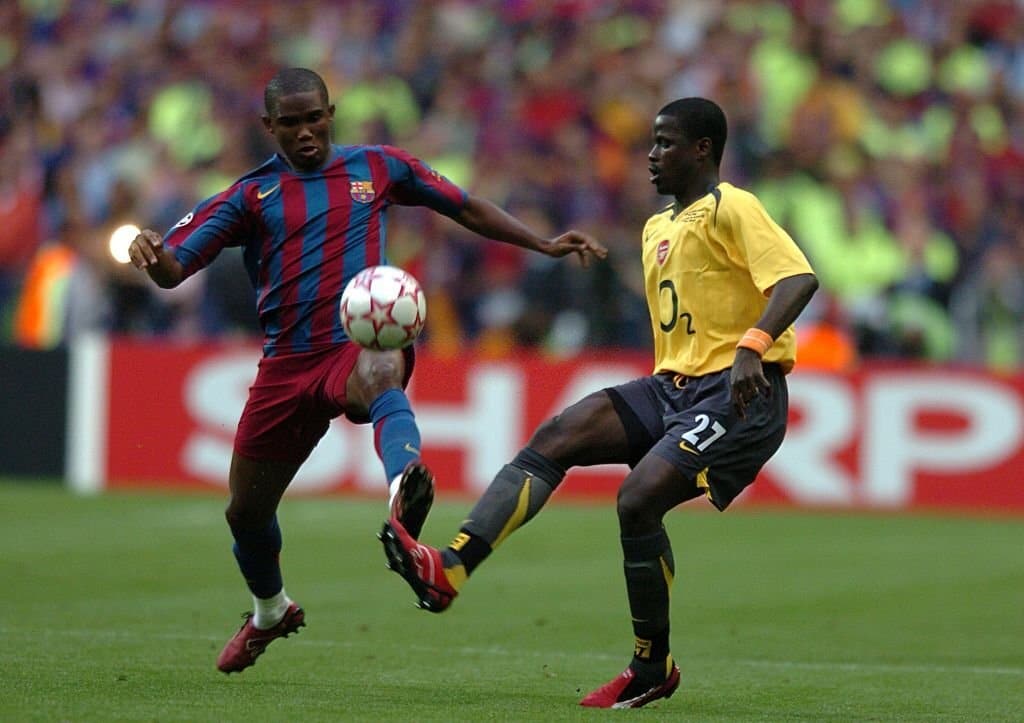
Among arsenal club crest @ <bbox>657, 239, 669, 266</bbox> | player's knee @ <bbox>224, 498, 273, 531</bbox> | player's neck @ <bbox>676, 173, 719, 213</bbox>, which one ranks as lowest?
player's knee @ <bbox>224, 498, 273, 531</bbox>

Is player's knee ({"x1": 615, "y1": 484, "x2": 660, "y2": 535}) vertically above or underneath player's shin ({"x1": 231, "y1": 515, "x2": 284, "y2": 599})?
above

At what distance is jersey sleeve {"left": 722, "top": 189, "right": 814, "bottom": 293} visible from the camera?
7090 millimetres

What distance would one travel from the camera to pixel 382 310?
707 cm

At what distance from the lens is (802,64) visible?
18.6 m

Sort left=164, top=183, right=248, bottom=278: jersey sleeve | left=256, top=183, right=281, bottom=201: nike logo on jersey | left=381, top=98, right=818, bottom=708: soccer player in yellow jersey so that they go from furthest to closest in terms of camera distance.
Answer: left=256, top=183, right=281, bottom=201: nike logo on jersey → left=164, top=183, right=248, bottom=278: jersey sleeve → left=381, top=98, right=818, bottom=708: soccer player in yellow jersey

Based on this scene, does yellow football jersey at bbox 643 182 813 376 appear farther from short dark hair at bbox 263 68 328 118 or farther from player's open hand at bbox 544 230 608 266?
A: short dark hair at bbox 263 68 328 118

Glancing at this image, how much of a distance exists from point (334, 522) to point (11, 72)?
27.5ft

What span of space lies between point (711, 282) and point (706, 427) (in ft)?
1.90

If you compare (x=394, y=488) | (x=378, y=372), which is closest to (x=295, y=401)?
(x=378, y=372)

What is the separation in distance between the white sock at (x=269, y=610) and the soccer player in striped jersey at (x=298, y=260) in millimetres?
38

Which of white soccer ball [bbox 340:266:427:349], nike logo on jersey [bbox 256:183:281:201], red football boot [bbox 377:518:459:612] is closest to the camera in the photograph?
red football boot [bbox 377:518:459:612]

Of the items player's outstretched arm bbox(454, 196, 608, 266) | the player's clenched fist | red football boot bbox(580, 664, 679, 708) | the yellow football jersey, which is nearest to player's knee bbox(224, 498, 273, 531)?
the player's clenched fist

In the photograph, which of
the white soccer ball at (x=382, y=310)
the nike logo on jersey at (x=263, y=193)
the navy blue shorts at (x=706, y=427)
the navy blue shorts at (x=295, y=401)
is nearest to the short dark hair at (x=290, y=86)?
the nike logo on jersey at (x=263, y=193)

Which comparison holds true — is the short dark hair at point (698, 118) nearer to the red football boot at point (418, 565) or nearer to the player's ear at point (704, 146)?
the player's ear at point (704, 146)
